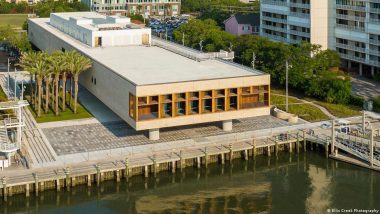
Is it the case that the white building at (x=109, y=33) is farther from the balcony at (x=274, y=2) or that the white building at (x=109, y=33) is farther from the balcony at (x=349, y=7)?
the balcony at (x=349, y=7)

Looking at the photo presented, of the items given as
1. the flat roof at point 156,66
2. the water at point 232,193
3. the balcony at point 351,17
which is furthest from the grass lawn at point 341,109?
the balcony at point 351,17

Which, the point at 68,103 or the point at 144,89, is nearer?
the point at 144,89

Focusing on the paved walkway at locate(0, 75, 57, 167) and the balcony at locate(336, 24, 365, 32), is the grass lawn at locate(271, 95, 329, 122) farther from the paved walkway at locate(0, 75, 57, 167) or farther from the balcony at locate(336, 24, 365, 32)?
the paved walkway at locate(0, 75, 57, 167)

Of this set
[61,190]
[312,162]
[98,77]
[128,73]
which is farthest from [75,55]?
[312,162]

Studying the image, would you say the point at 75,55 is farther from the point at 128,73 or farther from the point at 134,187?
the point at 134,187

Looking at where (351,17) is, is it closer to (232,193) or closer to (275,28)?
(275,28)

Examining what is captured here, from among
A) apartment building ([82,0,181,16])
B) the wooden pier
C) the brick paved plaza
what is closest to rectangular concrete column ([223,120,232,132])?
the brick paved plaza
